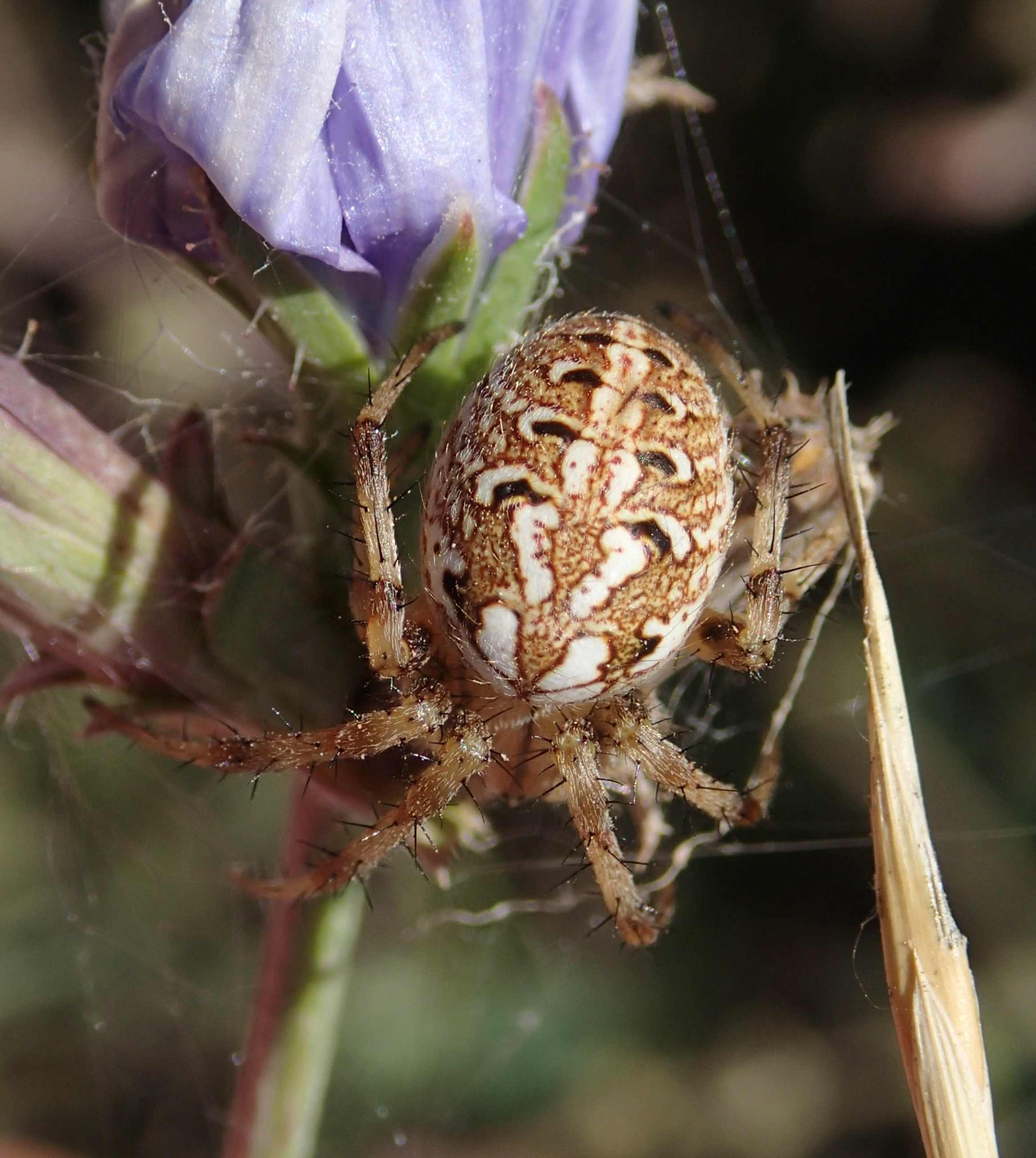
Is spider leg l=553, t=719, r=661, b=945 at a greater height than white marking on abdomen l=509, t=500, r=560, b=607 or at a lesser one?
lesser

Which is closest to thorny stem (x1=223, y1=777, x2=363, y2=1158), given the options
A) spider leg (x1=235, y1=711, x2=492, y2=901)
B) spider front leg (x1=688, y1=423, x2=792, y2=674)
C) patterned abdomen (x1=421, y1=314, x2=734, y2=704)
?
spider leg (x1=235, y1=711, x2=492, y2=901)

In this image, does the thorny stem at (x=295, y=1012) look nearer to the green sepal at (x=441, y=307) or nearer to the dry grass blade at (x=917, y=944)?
the green sepal at (x=441, y=307)

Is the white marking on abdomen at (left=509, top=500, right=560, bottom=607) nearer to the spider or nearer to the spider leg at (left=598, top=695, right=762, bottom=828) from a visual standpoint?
the spider

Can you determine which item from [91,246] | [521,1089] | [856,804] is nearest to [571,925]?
[521,1089]

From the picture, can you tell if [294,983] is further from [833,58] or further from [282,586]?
[833,58]

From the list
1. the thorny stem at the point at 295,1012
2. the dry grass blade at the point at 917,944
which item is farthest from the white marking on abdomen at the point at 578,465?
the thorny stem at the point at 295,1012

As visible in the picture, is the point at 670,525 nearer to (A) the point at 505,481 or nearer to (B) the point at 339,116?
(A) the point at 505,481
